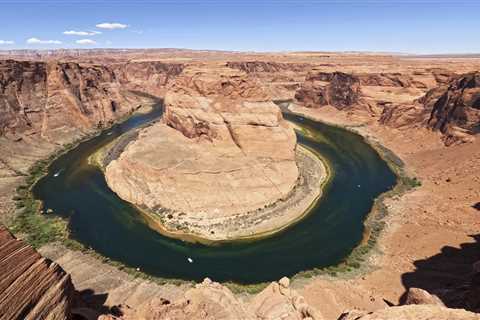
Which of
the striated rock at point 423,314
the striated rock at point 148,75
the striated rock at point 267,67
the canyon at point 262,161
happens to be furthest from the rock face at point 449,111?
the striated rock at point 148,75

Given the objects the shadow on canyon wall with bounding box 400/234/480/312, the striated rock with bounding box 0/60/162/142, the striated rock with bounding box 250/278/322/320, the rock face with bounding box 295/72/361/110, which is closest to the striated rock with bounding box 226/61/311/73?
the rock face with bounding box 295/72/361/110

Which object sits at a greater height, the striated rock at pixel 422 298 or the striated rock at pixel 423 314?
the striated rock at pixel 423 314

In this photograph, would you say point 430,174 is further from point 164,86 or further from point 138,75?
point 138,75

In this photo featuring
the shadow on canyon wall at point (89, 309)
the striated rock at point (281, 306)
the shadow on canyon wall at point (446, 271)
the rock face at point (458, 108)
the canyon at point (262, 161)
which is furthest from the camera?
the rock face at point (458, 108)

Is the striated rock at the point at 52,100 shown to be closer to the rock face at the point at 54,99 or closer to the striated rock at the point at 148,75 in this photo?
the rock face at the point at 54,99

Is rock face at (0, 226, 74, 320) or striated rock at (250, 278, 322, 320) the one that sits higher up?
rock face at (0, 226, 74, 320)

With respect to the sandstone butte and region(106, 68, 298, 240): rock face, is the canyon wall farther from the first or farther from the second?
the sandstone butte
